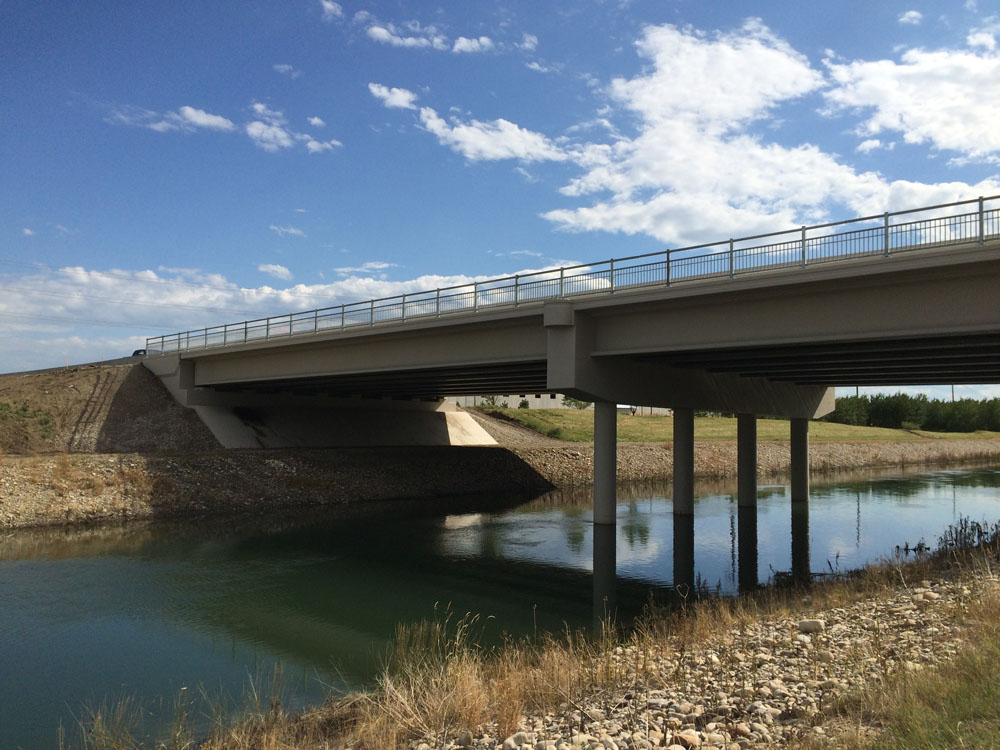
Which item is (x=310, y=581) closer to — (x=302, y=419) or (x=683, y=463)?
(x=683, y=463)

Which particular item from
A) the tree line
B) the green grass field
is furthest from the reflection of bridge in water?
the tree line

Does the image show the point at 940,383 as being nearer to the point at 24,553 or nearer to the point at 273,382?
the point at 273,382

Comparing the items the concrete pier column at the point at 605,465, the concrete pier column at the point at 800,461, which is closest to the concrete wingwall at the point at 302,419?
the concrete pier column at the point at 605,465

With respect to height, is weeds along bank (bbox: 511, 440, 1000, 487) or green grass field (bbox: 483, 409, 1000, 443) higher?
green grass field (bbox: 483, 409, 1000, 443)

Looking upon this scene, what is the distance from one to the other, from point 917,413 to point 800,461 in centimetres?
7076

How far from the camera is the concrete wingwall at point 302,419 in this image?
165ft

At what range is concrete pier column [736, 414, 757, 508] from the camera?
39.0 meters

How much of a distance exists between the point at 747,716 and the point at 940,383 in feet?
121

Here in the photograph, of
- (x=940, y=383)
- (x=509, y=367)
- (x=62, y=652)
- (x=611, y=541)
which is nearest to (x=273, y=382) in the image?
(x=509, y=367)

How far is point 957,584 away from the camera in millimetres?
14734

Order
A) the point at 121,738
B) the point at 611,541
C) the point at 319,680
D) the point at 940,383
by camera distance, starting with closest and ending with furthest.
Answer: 1. the point at 121,738
2. the point at 319,680
3. the point at 611,541
4. the point at 940,383

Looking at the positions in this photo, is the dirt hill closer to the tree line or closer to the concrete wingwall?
the concrete wingwall

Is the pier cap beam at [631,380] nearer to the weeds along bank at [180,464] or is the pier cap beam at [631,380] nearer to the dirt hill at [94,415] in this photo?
the weeds along bank at [180,464]

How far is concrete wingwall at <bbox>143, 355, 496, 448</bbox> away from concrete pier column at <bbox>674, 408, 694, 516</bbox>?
25.3 meters
